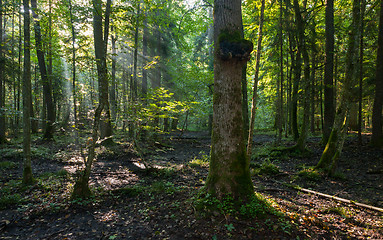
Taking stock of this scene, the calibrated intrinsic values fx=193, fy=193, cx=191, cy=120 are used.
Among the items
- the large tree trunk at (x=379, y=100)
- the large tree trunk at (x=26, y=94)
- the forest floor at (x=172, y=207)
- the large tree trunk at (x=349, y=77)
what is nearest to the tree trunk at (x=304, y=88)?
the forest floor at (x=172, y=207)

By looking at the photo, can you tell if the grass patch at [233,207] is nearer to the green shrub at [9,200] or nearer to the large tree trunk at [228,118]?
the large tree trunk at [228,118]

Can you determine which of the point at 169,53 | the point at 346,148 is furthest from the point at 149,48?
the point at 346,148

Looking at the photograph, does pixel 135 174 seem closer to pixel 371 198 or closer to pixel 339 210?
pixel 339 210

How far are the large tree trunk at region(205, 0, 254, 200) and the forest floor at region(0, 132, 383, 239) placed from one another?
2.16 ft

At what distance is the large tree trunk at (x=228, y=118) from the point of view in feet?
13.6

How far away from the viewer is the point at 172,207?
4625mm

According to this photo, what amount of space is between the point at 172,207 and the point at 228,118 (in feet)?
8.23

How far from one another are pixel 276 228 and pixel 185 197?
88.2 inches

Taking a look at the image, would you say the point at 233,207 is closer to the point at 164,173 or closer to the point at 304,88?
the point at 164,173

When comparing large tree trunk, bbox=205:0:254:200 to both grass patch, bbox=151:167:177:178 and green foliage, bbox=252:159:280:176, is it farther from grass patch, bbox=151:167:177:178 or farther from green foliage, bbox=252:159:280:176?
green foliage, bbox=252:159:280:176

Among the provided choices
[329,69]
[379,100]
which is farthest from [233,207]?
[379,100]

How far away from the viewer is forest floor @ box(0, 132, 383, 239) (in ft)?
12.2

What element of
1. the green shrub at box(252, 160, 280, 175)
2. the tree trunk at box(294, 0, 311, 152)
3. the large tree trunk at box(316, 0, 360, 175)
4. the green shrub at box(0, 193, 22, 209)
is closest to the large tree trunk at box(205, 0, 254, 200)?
the green shrub at box(252, 160, 280, 175)

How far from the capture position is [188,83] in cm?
1772
